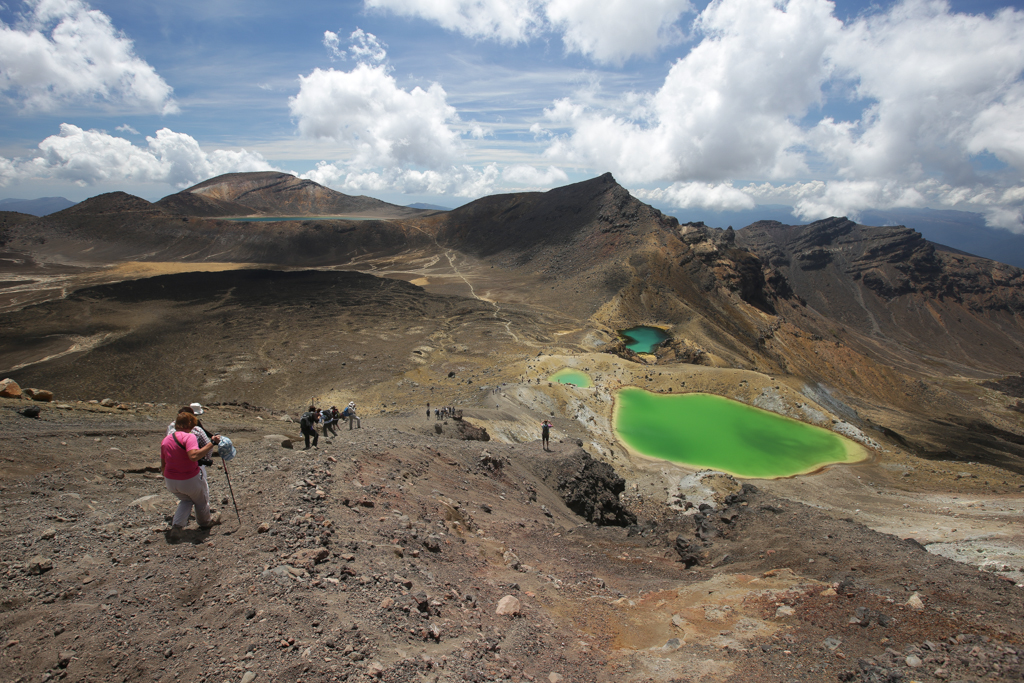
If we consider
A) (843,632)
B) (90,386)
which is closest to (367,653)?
(843,632)

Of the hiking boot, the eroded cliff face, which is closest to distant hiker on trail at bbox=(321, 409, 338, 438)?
the hiking boot

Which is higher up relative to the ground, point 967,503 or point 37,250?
point 37,250

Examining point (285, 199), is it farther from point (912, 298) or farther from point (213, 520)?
point (912, 298)

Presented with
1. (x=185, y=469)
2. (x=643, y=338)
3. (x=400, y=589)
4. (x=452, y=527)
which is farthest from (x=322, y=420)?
(x=643, y=338)

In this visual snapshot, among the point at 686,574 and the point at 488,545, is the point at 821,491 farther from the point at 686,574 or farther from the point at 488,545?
the point at 488,545

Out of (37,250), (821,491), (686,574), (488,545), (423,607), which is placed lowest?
(821,491)

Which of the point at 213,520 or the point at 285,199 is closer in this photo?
the point at 213,520

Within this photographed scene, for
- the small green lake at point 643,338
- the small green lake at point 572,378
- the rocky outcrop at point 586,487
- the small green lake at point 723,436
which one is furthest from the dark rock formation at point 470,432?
the small green lake at point 643,338

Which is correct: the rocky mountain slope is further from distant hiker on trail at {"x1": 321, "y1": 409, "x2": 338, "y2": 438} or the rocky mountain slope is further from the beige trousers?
the beige trousers
